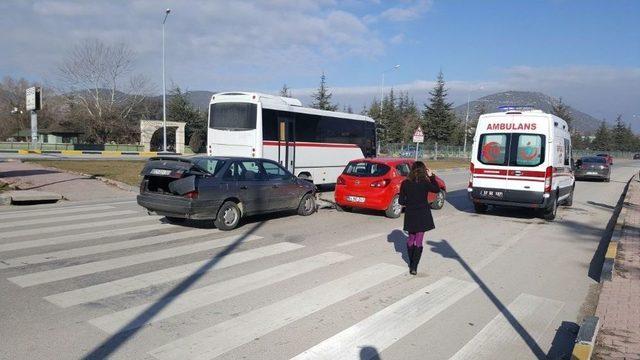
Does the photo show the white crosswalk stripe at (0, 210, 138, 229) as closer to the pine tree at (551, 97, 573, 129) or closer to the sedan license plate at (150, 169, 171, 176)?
the sedan license plate at (150, 169, 171, 176)

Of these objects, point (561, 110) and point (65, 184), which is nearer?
point (65, 184)

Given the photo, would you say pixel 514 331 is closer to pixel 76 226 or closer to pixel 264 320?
pixel 264 320

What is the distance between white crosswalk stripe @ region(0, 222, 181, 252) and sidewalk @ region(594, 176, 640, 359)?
26.2 feet

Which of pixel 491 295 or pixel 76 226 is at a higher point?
pixel 76 226

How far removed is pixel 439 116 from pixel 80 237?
51476 millimetres

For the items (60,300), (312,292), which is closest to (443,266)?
(312,292)

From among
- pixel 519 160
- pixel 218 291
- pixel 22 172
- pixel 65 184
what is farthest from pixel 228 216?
pixel 22 172

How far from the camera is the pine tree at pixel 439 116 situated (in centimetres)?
5659

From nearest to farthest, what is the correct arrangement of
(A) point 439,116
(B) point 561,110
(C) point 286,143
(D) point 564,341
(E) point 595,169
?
(D) point 564,341, (C) point 286,143, (E) point 595,169, (A) point 439,116, (B) point 561,110

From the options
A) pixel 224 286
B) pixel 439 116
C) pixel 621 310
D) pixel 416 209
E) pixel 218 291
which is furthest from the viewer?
pixel 439 116

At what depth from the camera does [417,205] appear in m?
7.14

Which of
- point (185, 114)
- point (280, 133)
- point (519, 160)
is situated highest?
point (185, 114)

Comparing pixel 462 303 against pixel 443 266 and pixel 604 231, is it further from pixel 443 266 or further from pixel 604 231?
pixel 604 231

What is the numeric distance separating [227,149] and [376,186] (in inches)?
246
